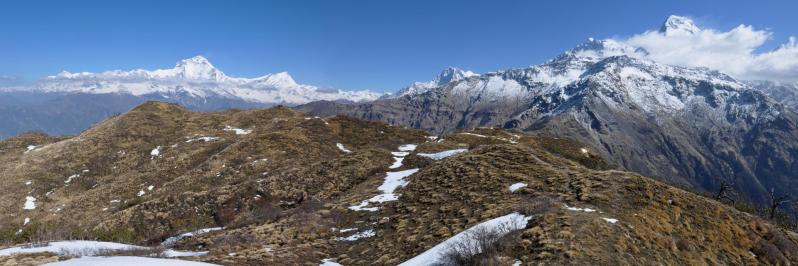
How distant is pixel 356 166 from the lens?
1719 inches

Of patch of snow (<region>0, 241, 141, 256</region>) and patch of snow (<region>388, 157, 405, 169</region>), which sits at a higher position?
patch of snow (<region>388, 157, 405, 169</region>)

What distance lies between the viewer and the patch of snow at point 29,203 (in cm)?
5086

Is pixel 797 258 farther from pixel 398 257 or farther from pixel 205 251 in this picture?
pixel 205 251

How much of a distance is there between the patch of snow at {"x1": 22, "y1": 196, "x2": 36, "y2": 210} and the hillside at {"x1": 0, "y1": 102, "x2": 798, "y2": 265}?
9.1 inches

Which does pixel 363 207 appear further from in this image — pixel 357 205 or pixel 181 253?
pixel 181 253

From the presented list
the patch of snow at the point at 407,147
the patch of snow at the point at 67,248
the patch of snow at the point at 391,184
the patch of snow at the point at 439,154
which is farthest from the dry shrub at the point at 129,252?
the patch of snow at the point at 407,147

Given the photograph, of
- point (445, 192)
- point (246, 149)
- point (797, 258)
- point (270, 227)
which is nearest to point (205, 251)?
point (270, 227)

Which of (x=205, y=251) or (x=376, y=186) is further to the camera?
(x=376, y=186)

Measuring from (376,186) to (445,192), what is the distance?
7937mm

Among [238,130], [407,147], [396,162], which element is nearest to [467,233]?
[396,162]

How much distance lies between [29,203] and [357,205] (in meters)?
43.9

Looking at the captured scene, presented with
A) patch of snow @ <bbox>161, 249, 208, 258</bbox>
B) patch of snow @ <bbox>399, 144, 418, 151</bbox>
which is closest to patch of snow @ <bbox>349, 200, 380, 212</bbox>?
patch of snow @ <bbox>161, 249, 208, 258</bbox>

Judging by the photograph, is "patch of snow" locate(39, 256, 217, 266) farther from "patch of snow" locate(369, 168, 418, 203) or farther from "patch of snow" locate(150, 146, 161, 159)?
"patch of snow" locate(150, 146, 161, 159)

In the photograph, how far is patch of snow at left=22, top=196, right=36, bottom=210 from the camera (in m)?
50.9
